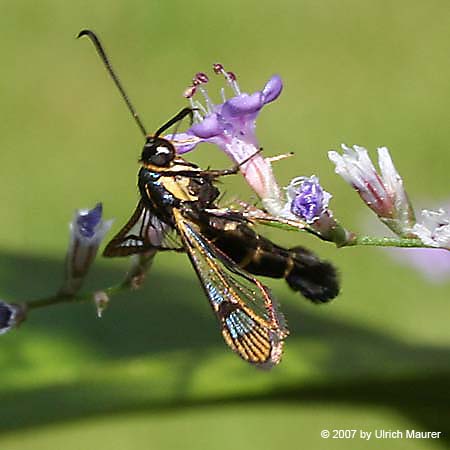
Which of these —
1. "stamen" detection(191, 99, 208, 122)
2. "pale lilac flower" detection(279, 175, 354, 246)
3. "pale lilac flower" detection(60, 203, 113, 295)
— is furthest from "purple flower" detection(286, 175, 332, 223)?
"pale lilac flower" detection(60, 203, 113, 295)

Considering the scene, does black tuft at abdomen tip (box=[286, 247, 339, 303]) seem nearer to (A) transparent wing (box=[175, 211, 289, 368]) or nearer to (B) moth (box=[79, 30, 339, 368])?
(B) moth (box=[79, 30, 339, 368])

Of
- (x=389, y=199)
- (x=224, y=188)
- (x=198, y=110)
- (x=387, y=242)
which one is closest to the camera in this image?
(x=387, y=242)

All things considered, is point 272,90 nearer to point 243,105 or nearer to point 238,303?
point 243,105

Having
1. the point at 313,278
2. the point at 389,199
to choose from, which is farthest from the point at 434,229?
the point at 313,278

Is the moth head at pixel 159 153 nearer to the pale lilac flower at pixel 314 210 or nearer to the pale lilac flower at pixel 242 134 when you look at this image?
the pale lilac flower at pixel 242 134

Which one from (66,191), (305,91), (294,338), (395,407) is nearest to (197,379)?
(294,338)

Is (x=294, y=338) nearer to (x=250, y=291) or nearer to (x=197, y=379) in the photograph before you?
(x=197, y=379)
